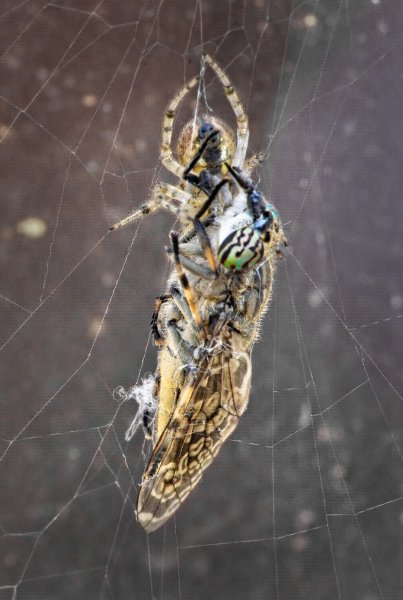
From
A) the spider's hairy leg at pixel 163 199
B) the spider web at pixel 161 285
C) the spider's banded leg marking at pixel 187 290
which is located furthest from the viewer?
the spider web at pixel 161 285

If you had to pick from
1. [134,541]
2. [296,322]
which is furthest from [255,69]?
[134,541]

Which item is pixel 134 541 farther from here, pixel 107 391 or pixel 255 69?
pixel 255 69

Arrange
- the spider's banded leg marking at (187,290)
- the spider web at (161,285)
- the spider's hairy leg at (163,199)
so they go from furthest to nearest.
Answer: the spider web at (161,285)
the spider's hairy leg at (163,199)
the spider's banded leg marking at (187,290)

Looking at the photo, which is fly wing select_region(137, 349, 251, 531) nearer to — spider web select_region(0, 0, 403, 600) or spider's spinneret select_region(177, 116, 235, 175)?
spider's spinneret select_region(177, 116, 235, 175)

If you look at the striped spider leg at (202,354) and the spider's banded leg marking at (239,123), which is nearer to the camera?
the striped spider leg at (202,354)

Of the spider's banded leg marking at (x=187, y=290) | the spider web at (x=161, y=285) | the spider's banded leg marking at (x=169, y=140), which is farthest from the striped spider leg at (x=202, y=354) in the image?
the spider web at (x=161, y=285)

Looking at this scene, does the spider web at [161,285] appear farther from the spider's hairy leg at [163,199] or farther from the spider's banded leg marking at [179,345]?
the spider's banded leg marking at [179,345]
